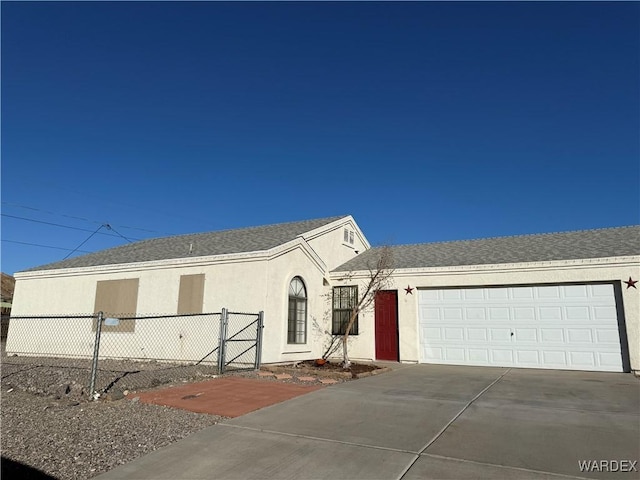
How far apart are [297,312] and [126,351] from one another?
5.87 meters

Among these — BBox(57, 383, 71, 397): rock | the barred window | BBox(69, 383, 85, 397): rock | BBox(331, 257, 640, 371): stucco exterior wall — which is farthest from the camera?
the barred window

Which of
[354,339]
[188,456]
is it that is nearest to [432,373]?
[354,339]

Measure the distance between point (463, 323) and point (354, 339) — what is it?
12.3 ft

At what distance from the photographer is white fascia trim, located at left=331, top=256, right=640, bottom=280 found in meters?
12.3

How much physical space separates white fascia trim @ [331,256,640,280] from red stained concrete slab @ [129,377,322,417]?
22.8ft

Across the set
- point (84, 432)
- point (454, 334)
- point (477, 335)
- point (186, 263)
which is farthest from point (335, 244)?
point (84, 432)

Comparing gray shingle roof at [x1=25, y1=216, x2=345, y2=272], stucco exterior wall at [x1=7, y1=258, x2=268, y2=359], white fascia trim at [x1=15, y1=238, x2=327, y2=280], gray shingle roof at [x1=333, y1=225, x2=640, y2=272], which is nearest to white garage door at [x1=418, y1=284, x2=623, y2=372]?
gray shingle roof at [x1=333, y1=225, x2=640, y2=272]

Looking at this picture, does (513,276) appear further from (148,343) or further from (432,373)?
(148,343)

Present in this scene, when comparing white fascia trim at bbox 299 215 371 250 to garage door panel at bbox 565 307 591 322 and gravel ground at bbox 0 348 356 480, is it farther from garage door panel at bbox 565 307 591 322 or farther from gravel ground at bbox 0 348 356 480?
garage door panel at bbox 565 307 591 322

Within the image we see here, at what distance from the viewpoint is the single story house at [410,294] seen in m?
12.4

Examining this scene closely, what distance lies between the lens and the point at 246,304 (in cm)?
1271

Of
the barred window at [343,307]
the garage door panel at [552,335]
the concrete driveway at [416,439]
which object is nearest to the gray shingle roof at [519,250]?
the barred window at [343,307]

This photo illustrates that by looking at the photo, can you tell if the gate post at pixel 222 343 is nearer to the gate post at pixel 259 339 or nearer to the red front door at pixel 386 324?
the gate post at pixel 259 339

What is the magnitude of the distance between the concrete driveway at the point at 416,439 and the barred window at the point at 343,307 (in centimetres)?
709
